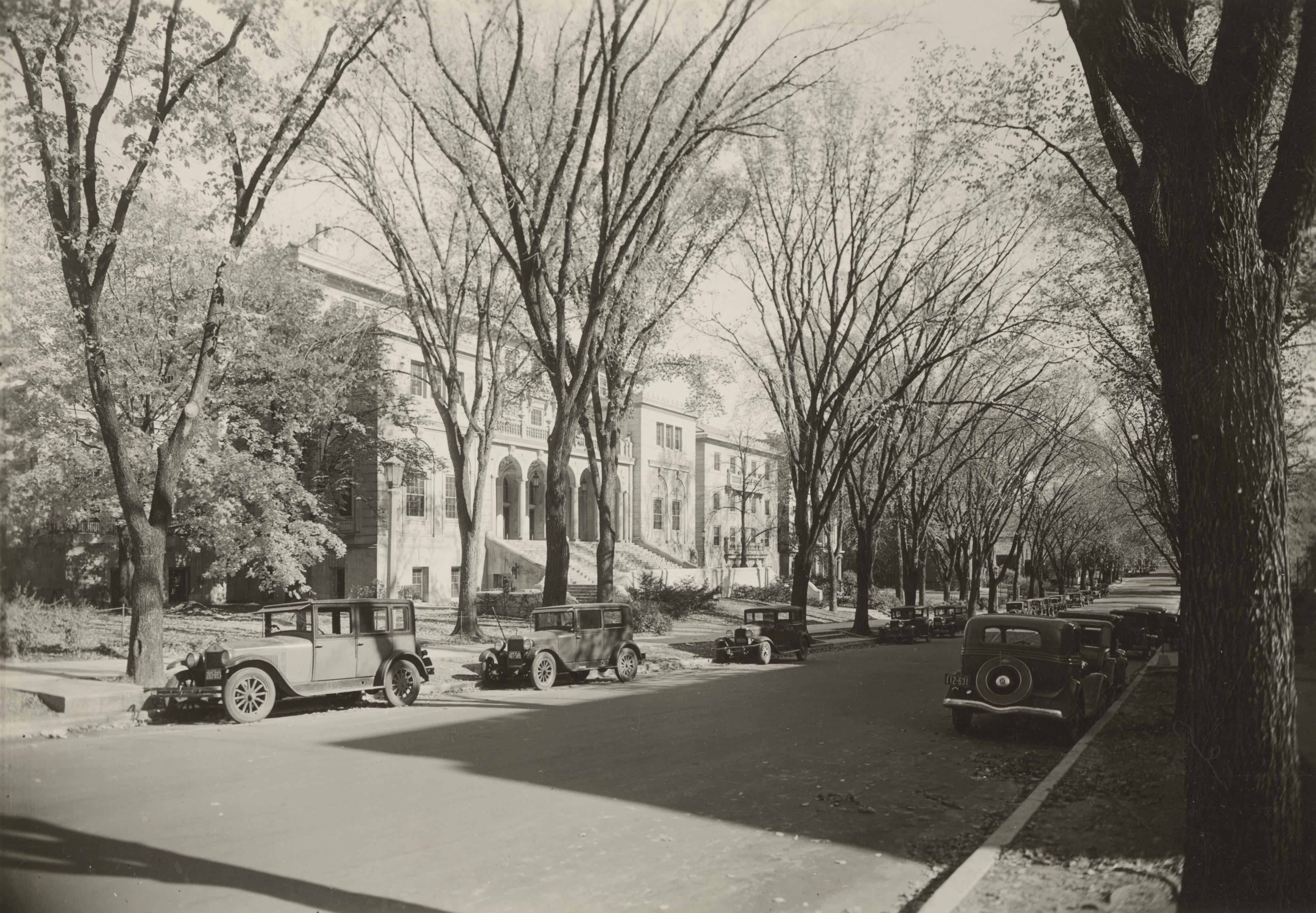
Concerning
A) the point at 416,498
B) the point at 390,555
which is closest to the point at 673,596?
the point at 390,555

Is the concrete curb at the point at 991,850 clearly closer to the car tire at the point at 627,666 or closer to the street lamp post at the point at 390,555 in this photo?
the car tire at the point at 627,666

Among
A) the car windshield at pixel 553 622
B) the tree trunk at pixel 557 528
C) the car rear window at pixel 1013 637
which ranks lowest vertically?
the car windshield at pixel 553 622

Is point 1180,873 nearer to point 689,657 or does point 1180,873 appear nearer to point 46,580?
point 689,657

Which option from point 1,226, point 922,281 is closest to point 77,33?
point 1,226

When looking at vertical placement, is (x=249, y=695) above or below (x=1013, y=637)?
below

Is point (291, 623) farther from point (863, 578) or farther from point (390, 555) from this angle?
point (863, 578)

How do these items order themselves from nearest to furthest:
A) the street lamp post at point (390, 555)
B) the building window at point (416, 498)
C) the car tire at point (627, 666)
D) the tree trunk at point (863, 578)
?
1. the car tire at point (627, 666)
2. the tree trunk at point (863, 578)
3. the street lamp post at point (390, 555)
4. the building window at point (416, 498)

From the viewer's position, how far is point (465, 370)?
136 feet

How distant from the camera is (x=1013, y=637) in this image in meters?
12.2

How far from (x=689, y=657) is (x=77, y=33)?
16.9m

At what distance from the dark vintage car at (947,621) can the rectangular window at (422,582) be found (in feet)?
68.2

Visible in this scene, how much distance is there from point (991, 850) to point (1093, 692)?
24.7 feet

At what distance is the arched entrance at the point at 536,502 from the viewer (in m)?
47.2

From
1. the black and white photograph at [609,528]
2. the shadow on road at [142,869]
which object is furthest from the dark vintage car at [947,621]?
the shadow on road at [142,869]
